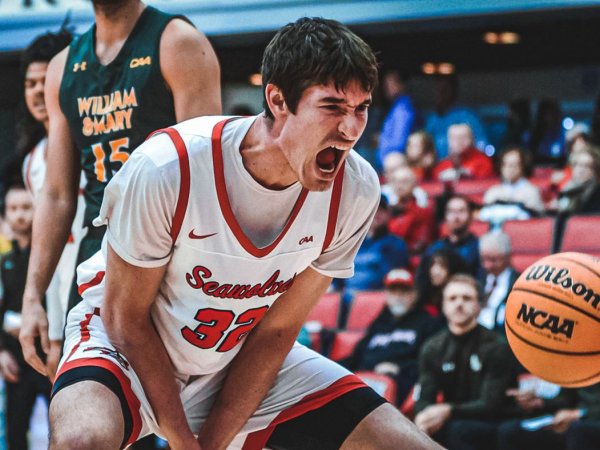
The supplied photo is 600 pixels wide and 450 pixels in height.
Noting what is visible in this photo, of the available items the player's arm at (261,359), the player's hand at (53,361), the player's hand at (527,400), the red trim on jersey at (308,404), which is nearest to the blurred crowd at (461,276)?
the player's hand at (527,400)

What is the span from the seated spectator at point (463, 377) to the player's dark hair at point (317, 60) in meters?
3.86

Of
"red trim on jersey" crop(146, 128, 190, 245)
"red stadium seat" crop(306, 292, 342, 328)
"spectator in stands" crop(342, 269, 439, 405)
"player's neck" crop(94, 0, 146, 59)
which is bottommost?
"red stadium seat" crop(306, 292, 342, 328)

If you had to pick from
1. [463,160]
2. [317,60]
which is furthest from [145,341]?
[463,160]

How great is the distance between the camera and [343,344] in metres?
7.68

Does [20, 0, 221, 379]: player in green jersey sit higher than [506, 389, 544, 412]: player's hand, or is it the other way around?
[20, 0, 221, 379]: player in green jersey

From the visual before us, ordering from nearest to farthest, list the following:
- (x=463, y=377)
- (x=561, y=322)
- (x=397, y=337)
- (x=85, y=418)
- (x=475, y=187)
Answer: (x=85, y=418), (x=561, y=322), (x=463, y=377), (x=397, y=337), (x=475, y=187)

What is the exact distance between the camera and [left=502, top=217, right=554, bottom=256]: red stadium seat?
26.9 ft

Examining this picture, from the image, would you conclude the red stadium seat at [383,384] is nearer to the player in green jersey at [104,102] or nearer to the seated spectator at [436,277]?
the seated spectator at [436,277]

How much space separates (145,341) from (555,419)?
146 inches

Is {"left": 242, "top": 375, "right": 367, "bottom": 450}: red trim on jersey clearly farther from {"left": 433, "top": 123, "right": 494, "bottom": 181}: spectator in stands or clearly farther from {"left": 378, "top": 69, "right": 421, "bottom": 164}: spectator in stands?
{"left": 378, "top": 69, "right": 421, "bottom": 164}: spectator in stands

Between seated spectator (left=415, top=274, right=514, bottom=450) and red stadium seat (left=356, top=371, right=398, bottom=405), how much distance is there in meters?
0.24

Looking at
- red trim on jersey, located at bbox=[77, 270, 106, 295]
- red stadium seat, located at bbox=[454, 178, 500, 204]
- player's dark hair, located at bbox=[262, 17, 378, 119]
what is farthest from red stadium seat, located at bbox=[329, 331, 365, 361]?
player's dark hair, located at bbox=[262, 17, 378, 119]

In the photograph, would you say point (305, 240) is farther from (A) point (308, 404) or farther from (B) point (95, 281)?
(B) point (95, 281)

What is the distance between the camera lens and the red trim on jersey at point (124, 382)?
3.21 meters
